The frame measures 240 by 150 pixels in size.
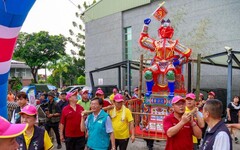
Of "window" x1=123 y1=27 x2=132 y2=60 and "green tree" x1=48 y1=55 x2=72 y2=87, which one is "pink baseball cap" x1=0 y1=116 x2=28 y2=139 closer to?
"window" x1=123 y1=27 x2=132 y2=60

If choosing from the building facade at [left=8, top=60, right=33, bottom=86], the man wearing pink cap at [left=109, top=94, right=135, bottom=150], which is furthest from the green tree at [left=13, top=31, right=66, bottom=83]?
the man wearing pink cap at [left=109, top=94, right=135, bottom=150]

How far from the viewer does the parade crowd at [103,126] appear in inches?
119

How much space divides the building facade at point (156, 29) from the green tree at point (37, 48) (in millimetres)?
7910

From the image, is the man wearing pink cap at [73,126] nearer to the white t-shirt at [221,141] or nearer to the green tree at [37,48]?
the white t-shirt at [221,141]

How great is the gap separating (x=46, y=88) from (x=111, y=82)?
590 centimetres

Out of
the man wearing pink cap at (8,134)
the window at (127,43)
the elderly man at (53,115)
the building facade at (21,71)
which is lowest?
the elderly man at (53,115)

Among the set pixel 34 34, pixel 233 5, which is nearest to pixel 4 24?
pixel 233 5

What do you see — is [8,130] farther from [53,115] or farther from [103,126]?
[53,115]

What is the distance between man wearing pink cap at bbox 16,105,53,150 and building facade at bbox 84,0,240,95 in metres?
8.89

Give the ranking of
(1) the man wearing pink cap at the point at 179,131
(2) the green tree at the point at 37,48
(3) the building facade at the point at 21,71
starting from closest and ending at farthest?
(1) the man wearing pink cap at the point at 179,131, (2) the green tree at the point at 37,48, (3) the building facade at the point at 21,71

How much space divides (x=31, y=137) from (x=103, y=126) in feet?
5.08

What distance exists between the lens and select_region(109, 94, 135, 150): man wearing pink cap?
5.84m

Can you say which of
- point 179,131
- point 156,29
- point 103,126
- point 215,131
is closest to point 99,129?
point 103,126

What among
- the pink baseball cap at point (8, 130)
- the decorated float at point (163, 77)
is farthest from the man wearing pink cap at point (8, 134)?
the decorated float at point (163, 77)
